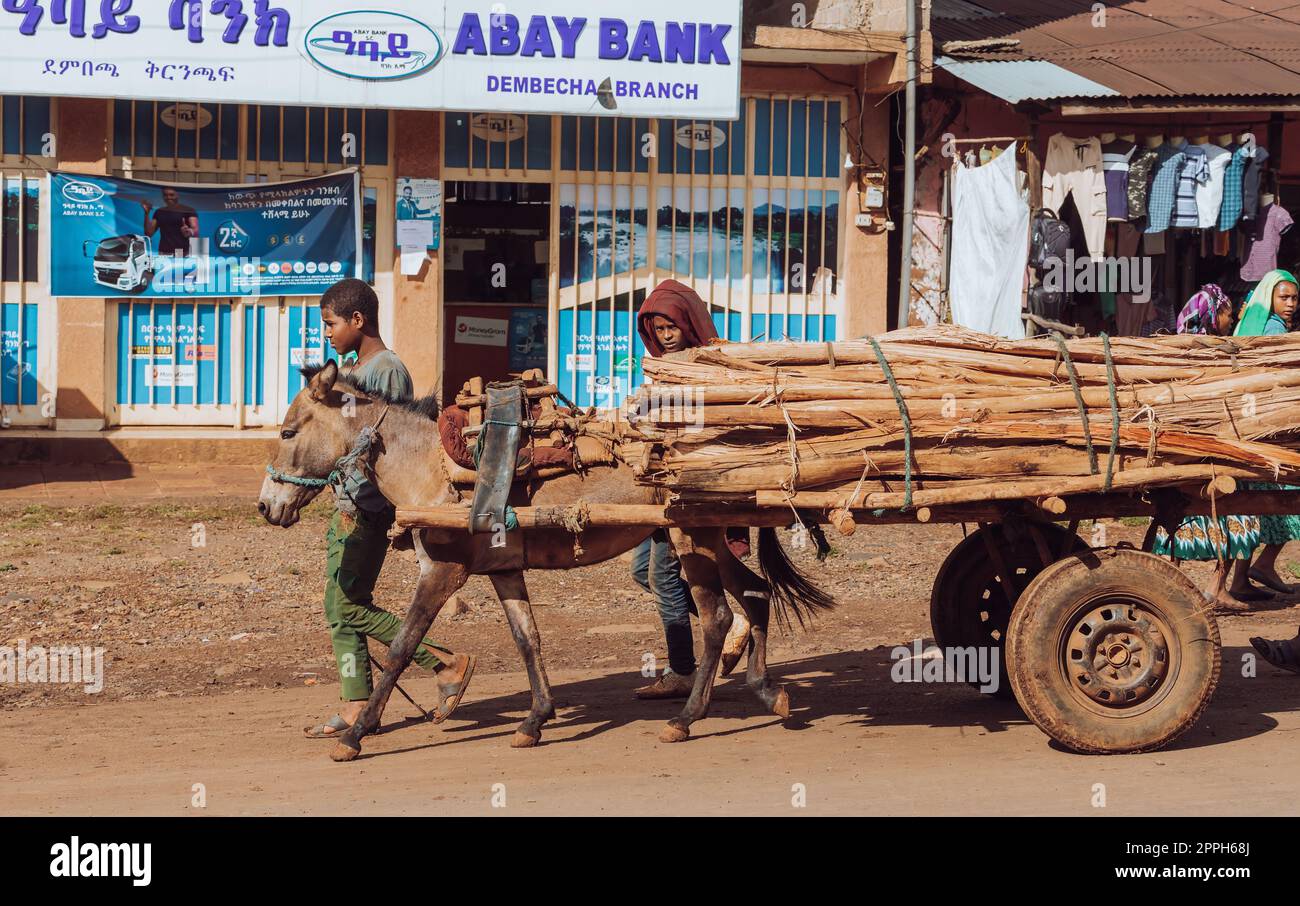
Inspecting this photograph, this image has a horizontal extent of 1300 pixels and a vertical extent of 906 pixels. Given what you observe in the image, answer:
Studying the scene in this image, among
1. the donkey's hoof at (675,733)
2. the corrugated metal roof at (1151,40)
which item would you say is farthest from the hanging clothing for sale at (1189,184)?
the donkey's hoof at (675,733)

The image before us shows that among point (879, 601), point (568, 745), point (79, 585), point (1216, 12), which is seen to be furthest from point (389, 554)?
point (1216, 12)

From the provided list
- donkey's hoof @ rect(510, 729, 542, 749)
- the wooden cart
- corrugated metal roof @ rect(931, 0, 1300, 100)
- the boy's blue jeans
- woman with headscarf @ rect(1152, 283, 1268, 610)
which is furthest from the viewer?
corrugated metal roof @ rect(931, 0, 1300, 100)

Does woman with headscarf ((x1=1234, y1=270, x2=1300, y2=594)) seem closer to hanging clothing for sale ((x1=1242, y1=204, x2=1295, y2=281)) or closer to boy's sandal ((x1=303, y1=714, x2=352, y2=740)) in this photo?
hanging clothing for sale ((x1=1242, y1=204, x2=1295, y2=281))

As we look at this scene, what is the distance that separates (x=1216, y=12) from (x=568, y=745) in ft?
40.5

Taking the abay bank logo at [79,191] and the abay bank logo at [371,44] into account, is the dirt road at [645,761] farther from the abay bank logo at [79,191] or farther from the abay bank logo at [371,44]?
the abay bank logo at [79,191]

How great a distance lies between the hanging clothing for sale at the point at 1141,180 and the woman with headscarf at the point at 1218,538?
10.5 ft

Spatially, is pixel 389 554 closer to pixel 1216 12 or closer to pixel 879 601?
pixel 879 601

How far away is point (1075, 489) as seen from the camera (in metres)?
5.60

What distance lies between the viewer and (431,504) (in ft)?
20.3

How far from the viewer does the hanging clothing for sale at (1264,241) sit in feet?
42.0

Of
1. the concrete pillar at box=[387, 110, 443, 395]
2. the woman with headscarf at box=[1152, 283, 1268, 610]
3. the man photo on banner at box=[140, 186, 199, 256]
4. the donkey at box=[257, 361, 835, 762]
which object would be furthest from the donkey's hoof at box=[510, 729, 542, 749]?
the man photo on banner at box=[140, 186, 199, 256]

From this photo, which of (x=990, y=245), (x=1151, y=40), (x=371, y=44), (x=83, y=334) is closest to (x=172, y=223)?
(x=83, y=334)

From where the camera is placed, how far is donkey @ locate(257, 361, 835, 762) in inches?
243

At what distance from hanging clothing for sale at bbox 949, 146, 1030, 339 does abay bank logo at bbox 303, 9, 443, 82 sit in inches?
179
